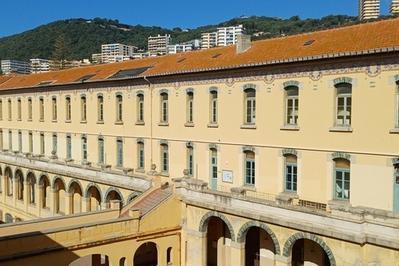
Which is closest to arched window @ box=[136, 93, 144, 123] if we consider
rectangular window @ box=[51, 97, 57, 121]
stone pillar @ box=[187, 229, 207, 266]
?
stone pillar @ box=[187, 229, 207, 266]

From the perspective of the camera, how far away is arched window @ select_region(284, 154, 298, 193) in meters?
23.5

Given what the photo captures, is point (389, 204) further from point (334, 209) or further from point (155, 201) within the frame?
point (155, 201)

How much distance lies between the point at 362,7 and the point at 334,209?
224 ft

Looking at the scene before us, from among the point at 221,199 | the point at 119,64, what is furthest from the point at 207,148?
the point at 119,64

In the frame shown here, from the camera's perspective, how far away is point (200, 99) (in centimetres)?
2855

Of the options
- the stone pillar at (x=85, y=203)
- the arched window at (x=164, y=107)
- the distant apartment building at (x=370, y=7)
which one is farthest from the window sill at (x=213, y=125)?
the distant apartment building at (x=370, y=7)

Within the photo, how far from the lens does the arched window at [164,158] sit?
3156 centimetres

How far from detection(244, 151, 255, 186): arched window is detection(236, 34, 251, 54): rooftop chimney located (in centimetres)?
655

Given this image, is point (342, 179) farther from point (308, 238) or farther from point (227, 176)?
point (227, 176)

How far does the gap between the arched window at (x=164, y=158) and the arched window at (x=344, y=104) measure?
13.1 metres

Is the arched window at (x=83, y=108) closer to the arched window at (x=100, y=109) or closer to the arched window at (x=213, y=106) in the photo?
the arched window at (x=100, y=109)

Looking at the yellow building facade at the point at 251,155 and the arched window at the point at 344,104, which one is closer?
the yellow building facade at the point at 251,155

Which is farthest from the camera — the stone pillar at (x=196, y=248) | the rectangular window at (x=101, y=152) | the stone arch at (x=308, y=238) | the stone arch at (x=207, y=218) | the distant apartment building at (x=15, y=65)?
the distant apartment building at (x=15, y=65)

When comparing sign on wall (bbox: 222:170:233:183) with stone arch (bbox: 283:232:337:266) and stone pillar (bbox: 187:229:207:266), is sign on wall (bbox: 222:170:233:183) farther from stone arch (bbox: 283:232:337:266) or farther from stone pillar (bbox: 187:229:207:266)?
stone arch (bbox: 283:232:337:266)
